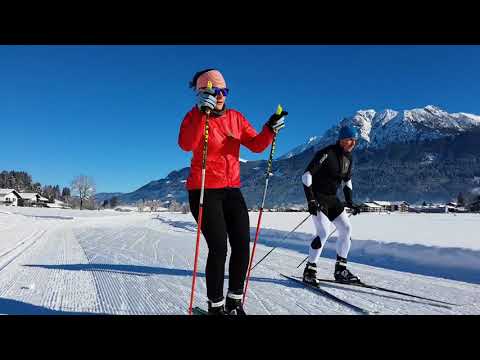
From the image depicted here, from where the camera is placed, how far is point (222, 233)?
9.16 feet

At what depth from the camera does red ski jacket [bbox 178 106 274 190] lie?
2.77 meters

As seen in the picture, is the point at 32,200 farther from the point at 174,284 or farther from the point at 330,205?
the point at 330,205

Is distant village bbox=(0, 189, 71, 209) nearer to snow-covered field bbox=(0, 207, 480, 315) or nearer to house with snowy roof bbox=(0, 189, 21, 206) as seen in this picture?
house with snowy roof bbox=(0, 189, 21, 206)

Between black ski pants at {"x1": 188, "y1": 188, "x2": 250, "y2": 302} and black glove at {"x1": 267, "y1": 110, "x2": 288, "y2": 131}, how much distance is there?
609mm

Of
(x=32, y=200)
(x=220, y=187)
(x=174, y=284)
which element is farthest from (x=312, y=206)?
(x=32, y=200)

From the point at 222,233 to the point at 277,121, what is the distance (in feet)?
3.41

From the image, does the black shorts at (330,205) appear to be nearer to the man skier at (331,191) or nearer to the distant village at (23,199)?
the man skier at (331,191)

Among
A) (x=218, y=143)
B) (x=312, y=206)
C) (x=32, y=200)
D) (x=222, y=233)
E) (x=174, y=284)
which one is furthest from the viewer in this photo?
(x=32, y=200)

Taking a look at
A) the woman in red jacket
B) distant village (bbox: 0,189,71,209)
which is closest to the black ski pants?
the woman in red jacket
